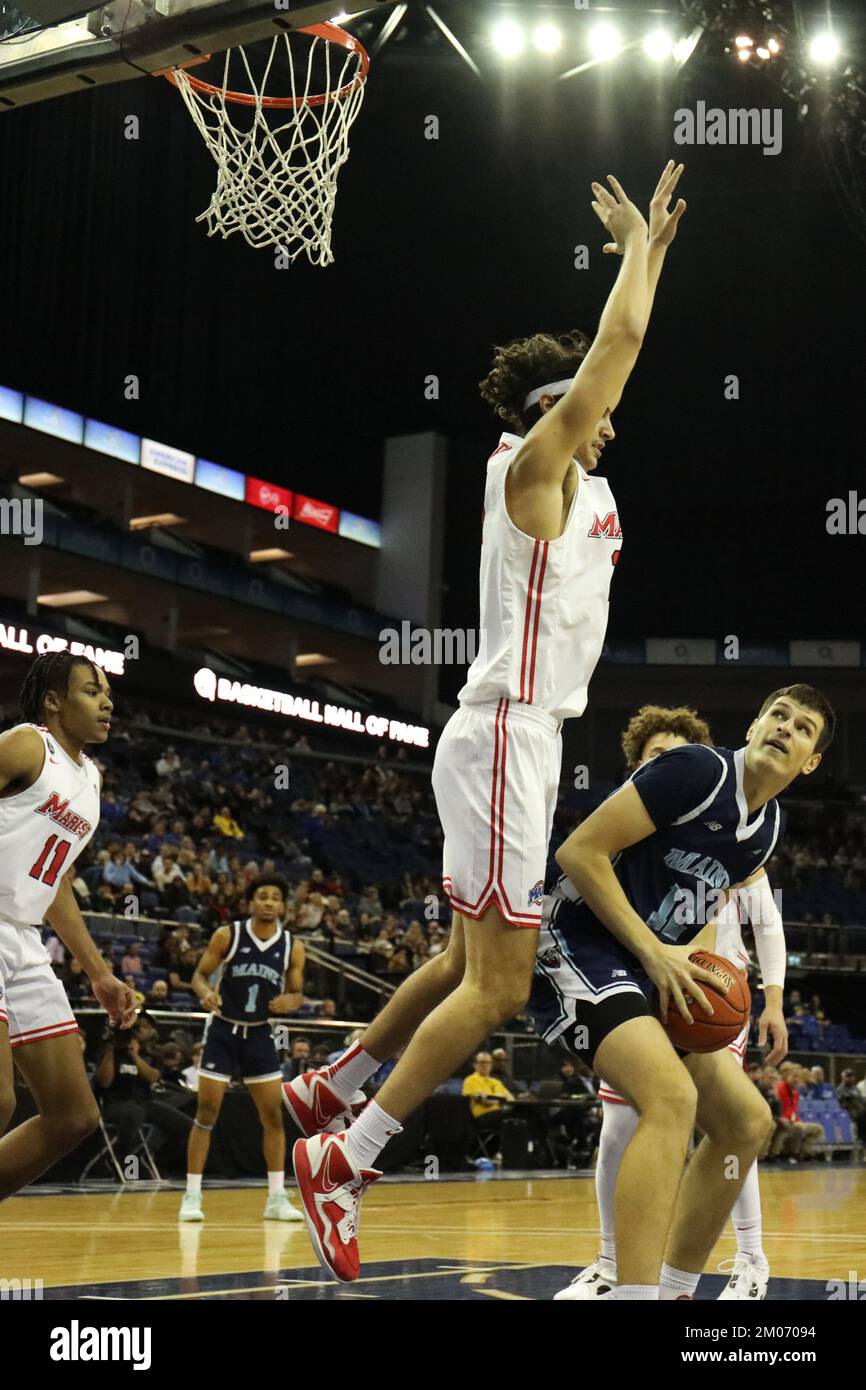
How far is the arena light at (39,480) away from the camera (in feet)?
101

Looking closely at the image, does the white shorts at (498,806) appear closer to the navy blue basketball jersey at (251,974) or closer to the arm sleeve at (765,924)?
the arm sleeve at (765,924)

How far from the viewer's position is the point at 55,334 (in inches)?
1065

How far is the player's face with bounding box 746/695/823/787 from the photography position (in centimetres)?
431

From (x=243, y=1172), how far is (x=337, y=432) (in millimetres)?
23503

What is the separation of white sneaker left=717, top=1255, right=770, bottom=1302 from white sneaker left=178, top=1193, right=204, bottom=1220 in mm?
4399

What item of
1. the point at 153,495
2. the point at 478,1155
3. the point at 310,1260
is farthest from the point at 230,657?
the point at 310,1260

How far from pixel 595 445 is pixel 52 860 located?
89.1 inches

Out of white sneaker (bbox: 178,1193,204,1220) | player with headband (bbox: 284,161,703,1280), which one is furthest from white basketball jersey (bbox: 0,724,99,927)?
white sneaker (bbox: 178,1193,204,1220)

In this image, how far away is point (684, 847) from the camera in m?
4.30

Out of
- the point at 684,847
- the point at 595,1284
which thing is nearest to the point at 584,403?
the point at 684,847

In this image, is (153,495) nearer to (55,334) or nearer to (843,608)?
(55,334)

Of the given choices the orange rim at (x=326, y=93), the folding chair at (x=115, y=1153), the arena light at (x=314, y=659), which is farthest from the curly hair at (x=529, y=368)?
the arena light at (x=314, y=659)
